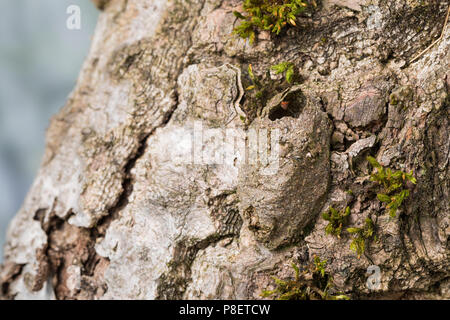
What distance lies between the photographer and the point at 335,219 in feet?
6.89

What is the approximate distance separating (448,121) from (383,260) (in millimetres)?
876

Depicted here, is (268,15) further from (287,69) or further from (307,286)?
(307,286)

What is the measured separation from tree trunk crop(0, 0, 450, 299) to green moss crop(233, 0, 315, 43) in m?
0.08

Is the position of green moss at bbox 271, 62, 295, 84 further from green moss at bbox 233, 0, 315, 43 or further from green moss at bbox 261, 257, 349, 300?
green moss at bbox 261, 257, 349, 300

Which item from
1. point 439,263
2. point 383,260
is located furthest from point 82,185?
point 439,263

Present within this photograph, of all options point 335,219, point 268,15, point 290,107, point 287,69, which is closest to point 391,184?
point 335,219

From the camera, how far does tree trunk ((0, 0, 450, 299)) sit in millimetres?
2100

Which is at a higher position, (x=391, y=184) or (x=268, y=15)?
(x=268, y=15)

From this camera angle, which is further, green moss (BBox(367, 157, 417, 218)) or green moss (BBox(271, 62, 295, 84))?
green moss (BBox(271, 62, 295, 84))

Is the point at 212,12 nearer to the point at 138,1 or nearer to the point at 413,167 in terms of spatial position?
the point at 138,1

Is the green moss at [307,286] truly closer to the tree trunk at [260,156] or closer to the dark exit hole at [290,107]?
the tree trunk at [260,156]

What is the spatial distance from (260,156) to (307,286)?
815 mm

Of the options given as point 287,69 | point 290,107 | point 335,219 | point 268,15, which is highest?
point 268,15

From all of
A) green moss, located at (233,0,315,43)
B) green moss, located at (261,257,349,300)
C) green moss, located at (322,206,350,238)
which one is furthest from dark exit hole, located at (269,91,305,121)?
green moss, located at (261,257,349,300)
